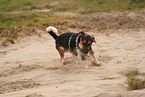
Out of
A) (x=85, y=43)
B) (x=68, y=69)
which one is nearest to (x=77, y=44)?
(x=85, y=43)

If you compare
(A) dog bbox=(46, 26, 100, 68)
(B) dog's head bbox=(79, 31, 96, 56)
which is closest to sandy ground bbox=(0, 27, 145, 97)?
(A) dog bbox=(46, 26, 100, 68)

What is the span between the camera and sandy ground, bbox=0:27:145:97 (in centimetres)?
360

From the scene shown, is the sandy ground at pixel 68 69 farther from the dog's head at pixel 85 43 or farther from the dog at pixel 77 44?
the dog's head at pixel 85 43

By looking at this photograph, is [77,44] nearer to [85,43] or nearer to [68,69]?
[85,43]

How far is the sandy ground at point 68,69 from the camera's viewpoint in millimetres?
3600

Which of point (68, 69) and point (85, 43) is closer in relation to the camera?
point (85, 43)

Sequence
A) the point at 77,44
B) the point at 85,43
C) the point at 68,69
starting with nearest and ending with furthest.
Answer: the point at 85,43 < the point at 77,44 < the point at 68,69

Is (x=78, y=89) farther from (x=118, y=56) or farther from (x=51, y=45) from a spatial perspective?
(x=51, y=45)

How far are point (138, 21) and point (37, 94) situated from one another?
8500 millimetres

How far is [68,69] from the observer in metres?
5.32

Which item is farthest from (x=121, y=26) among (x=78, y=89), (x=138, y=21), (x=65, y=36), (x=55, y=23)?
(x=78, y=89)

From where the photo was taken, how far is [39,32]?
372 inches

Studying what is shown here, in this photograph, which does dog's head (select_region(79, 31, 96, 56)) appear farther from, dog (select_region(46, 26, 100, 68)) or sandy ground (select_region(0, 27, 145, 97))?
sandy ground (select_region(0, 27, 145, 97))

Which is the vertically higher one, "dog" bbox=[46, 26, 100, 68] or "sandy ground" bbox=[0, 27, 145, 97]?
"dog" bbox=[46, 26, 100, 68]
